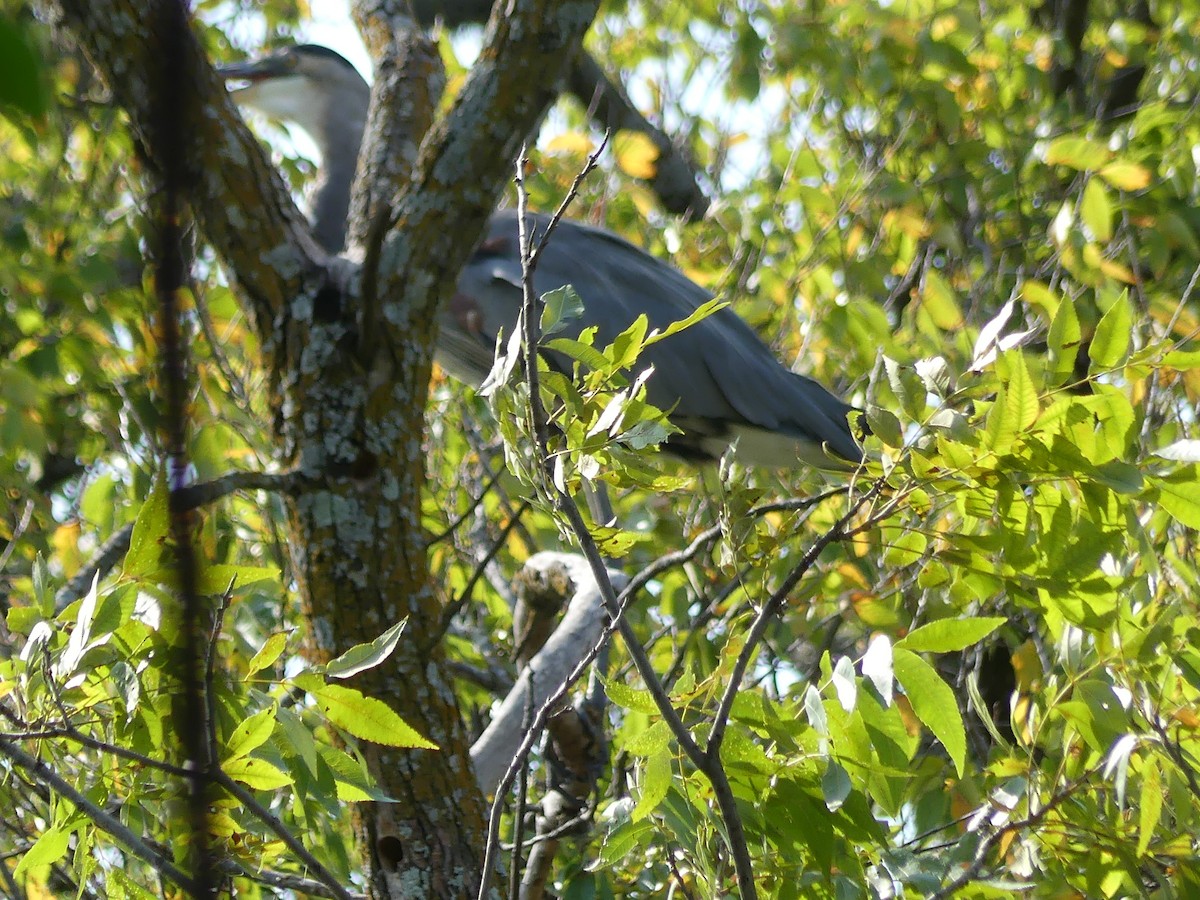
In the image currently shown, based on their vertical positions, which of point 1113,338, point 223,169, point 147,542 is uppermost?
point 223,169

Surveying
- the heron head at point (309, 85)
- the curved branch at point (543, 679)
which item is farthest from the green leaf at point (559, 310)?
the heron head at point (309, 85)

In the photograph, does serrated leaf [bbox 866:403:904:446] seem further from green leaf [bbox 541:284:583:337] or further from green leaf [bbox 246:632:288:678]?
green leaf [bbox 246:632:288:678]

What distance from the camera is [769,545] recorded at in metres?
0.97

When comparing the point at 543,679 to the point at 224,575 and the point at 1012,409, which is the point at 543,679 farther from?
the point at 1012,409

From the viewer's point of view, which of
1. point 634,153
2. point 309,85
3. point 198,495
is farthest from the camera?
point 309,85

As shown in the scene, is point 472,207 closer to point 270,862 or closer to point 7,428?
point 270,862

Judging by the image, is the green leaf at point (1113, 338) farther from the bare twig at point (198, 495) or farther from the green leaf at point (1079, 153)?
the green leaf at point (1079, 153)

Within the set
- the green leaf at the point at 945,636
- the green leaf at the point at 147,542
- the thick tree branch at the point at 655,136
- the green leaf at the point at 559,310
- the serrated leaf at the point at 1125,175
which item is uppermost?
the thick tree branch at the point at 655,136

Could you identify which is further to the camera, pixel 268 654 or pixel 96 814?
pixel 268 654

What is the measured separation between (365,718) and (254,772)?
9 centimetres

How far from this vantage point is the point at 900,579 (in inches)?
83.0

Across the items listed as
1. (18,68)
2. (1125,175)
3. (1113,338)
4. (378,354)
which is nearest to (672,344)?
(1125,175)

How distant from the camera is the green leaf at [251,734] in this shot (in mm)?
882

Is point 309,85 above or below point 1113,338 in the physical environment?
above
